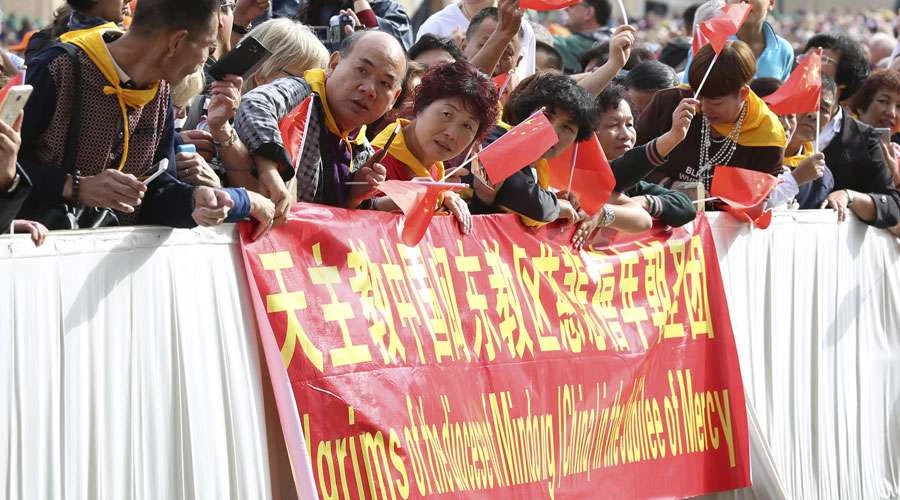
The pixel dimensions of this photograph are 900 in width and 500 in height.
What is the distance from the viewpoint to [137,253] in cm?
437

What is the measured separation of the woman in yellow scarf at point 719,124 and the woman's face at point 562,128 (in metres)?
1.18

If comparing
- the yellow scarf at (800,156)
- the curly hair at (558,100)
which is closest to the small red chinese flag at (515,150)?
the curly hair at (558,100)

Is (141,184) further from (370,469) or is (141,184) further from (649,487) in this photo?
(649,487)

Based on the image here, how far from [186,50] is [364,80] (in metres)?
0.98

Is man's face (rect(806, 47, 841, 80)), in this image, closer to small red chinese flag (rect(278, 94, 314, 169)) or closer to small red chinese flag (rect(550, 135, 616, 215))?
small red chinese flag (rect(550, 135, 616, 215))

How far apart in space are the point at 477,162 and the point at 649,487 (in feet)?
5.12

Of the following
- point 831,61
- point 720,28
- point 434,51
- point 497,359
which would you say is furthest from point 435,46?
point 831,61

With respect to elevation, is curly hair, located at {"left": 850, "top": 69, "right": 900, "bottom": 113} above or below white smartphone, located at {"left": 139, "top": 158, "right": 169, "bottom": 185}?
below

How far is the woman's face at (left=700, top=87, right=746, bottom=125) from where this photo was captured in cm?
722

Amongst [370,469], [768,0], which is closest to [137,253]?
[370,469]

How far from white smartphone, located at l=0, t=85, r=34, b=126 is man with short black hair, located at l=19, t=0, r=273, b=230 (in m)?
0.42

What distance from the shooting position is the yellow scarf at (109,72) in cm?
438

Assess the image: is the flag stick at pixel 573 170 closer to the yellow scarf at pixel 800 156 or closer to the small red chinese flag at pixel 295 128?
the small red chinese flag at pixel 295 128

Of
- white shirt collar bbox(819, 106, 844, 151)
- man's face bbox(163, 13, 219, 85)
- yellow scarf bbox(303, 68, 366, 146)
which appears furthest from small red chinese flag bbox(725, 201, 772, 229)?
man's face bbox(163, 13, 219, 85)
